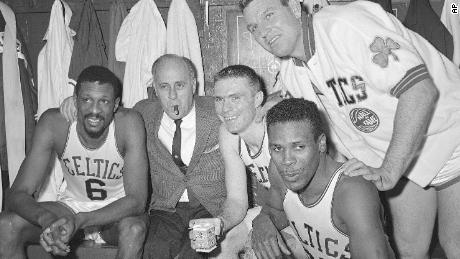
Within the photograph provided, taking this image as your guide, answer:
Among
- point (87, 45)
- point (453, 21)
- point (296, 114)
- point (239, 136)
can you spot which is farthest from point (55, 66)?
point (453, 21)

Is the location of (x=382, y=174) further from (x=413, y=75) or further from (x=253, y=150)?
(x=253, y=150)

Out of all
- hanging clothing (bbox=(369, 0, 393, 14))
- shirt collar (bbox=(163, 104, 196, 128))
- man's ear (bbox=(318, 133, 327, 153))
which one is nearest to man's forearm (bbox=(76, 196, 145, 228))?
shirt collar (bbox=(163, 104, 196, 128))

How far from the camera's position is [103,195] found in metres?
3.14

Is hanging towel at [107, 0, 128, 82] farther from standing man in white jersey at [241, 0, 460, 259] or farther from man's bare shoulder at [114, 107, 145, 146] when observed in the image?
standing man in white jersey at [241, 0, 460, 259]

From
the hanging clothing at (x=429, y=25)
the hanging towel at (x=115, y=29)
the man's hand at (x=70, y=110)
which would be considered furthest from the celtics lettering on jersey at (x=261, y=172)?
the hanging clothing at (x=429, y=25)

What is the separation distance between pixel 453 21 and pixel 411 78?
214 cm

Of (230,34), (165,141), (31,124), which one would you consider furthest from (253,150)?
(31,124)

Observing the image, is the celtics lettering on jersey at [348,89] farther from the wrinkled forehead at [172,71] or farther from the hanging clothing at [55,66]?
the hanging clothing at [55,66]

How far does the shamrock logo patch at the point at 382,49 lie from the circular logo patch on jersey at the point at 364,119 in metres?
0.31

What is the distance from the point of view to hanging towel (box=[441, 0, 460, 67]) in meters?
3.57

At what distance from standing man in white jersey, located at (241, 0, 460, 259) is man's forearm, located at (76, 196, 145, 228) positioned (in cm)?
116

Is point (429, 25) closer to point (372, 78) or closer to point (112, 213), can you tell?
point (372, 78)

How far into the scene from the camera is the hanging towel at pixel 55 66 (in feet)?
12.6

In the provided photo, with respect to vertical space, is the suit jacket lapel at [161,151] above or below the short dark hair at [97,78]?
below
